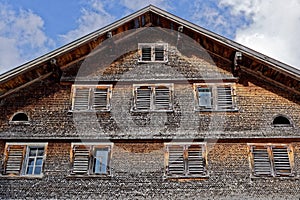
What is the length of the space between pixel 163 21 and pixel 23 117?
730 centimetres

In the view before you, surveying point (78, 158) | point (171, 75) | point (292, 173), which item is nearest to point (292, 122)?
point (292, 173)

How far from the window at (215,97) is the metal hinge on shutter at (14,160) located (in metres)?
7.08

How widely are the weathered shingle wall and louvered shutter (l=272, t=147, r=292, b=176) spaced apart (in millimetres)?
322

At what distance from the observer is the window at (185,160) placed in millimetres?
19500

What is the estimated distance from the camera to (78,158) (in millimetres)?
19969

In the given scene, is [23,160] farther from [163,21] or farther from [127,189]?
[163,21]

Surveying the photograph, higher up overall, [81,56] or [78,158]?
[81,56]

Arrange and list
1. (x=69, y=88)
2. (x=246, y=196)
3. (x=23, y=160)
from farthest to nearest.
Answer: (x=69, y=88)
(x=23, y=160)
(x=246, y=196)

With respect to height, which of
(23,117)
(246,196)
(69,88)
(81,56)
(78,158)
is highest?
(81,56)

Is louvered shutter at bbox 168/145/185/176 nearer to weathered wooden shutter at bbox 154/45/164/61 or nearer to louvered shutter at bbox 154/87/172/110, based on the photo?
louvered shutter at bbox 154/87/172/110

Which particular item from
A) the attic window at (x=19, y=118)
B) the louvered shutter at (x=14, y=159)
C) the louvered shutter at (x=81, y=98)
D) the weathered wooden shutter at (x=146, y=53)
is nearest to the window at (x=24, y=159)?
the louvered shutter at (x=14, y=159)

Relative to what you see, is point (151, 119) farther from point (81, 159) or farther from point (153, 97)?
point (81, 159)

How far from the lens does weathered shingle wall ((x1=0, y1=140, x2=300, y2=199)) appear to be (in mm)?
18953

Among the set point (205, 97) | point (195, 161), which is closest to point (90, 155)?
point (195, 161)
